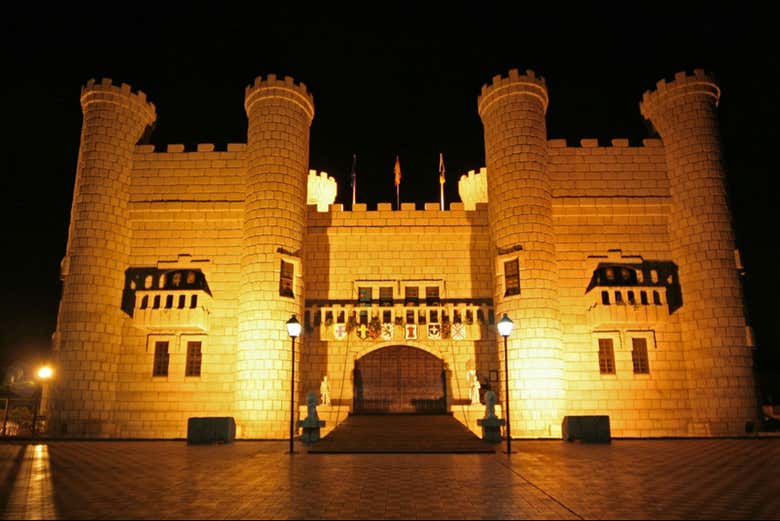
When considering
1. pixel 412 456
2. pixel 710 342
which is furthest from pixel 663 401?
pixel 412 456

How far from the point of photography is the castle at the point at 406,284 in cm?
2266

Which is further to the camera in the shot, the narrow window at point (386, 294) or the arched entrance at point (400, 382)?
the narrow window at point (386, 294)

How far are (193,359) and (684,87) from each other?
24.6m

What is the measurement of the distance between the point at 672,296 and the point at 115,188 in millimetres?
24747

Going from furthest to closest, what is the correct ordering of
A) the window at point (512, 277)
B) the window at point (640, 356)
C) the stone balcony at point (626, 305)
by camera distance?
1. the window at point (640, 356)
2. the stone balcony at point (626, 305)
3. the window at point (512, 277)

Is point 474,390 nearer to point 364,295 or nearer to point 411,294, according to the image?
point 411,294

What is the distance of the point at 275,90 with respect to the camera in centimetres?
2495

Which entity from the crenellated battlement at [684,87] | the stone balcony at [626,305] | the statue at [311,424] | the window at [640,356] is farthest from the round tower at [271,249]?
the crenellated battlement at [684,87]

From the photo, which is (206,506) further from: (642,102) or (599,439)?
(642,102)

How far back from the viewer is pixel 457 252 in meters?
27.3

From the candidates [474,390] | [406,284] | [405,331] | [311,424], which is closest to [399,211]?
[406,284]

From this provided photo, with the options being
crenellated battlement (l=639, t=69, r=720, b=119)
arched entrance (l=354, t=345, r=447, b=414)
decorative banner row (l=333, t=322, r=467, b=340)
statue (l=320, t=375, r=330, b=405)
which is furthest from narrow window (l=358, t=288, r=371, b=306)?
crenellated battlement (l=639, t=69, r=720, b=119)

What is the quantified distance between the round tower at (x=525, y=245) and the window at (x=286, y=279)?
8752 millimetres

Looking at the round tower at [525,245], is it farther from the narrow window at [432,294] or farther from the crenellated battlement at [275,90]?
the crenellated battlement at [275,90]
